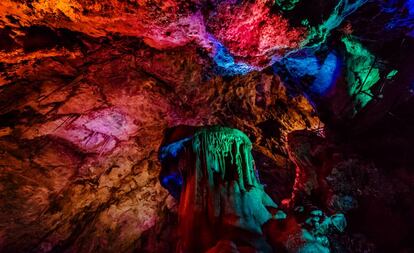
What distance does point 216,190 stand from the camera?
461 cm

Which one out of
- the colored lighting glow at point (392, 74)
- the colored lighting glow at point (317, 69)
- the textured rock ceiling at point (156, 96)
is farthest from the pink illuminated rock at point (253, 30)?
the colored lighting glow at point (392, 74)

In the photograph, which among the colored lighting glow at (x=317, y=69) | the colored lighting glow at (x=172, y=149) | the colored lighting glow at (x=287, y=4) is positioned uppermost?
the colored lighting glow at (x=317, y=69)

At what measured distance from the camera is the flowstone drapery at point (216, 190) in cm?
387

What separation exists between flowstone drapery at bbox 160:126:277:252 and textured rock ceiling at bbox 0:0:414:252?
76 cm

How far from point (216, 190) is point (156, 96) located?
2.29m

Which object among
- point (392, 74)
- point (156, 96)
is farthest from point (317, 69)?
point (156, 96)

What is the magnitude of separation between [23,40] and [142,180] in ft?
13.6

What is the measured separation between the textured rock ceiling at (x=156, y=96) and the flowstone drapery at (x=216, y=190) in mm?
761

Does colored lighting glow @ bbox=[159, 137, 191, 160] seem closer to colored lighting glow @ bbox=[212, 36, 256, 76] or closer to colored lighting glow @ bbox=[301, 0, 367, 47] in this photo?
colored lighting glow @ bbox=[212, 36, 256, 76]

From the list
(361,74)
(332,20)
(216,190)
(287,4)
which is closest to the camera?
(287,4)

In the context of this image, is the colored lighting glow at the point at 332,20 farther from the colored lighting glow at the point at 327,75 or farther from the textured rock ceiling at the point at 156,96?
the colored lighting glow at the point at 327,75

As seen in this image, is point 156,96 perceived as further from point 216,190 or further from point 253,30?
point 253,30

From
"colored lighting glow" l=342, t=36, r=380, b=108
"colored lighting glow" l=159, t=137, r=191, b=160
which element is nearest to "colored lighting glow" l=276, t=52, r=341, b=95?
"colored lighting glow" l=342, t=36, r=380, b=108

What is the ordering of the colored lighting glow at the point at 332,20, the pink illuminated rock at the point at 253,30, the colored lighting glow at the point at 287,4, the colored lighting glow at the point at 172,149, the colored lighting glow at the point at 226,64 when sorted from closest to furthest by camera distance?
the colored lighting glow at the point at 287,4 → the pink illuminated rock at the point at 253,30 → the colored lighting glow at the point at 332,20 → the colored lighting glow at the point at 226,64 → the colored lighting glow at the point at 172,149
